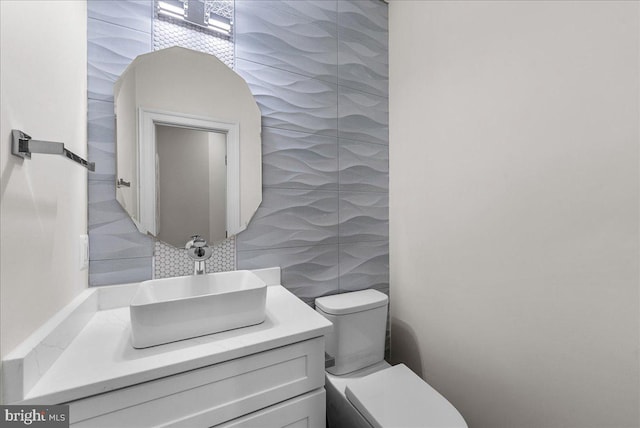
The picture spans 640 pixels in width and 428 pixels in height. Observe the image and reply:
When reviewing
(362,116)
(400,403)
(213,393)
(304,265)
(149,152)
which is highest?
(362,116)

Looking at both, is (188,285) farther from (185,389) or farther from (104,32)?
(104,32)

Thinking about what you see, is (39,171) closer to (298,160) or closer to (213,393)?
(213,393)

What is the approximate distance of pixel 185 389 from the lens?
0.74 m

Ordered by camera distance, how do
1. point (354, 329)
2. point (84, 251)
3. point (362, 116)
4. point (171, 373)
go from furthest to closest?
point (362, 116) < point (354, 329) < point (84, 251) < point (171, 373)

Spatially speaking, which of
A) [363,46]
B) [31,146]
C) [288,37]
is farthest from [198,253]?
[363,46]

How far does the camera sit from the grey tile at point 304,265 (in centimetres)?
137

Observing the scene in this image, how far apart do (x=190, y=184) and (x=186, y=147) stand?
0.53 feet

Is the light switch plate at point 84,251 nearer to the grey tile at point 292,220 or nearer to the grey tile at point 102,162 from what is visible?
the grey tile at point 102,162

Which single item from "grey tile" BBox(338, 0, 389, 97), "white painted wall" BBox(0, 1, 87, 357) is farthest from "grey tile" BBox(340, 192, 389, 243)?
"white painted wall" BBox(0, 1, 87, 357)

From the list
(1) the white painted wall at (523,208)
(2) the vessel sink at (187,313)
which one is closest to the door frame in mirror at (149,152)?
(2) the vessel sink at (187,313)

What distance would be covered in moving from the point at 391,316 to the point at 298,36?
174 centimetres

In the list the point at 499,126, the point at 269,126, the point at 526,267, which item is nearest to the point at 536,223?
the point at 526,267

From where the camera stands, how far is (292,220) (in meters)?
1.45

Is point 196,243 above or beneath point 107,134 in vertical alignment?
beneath
